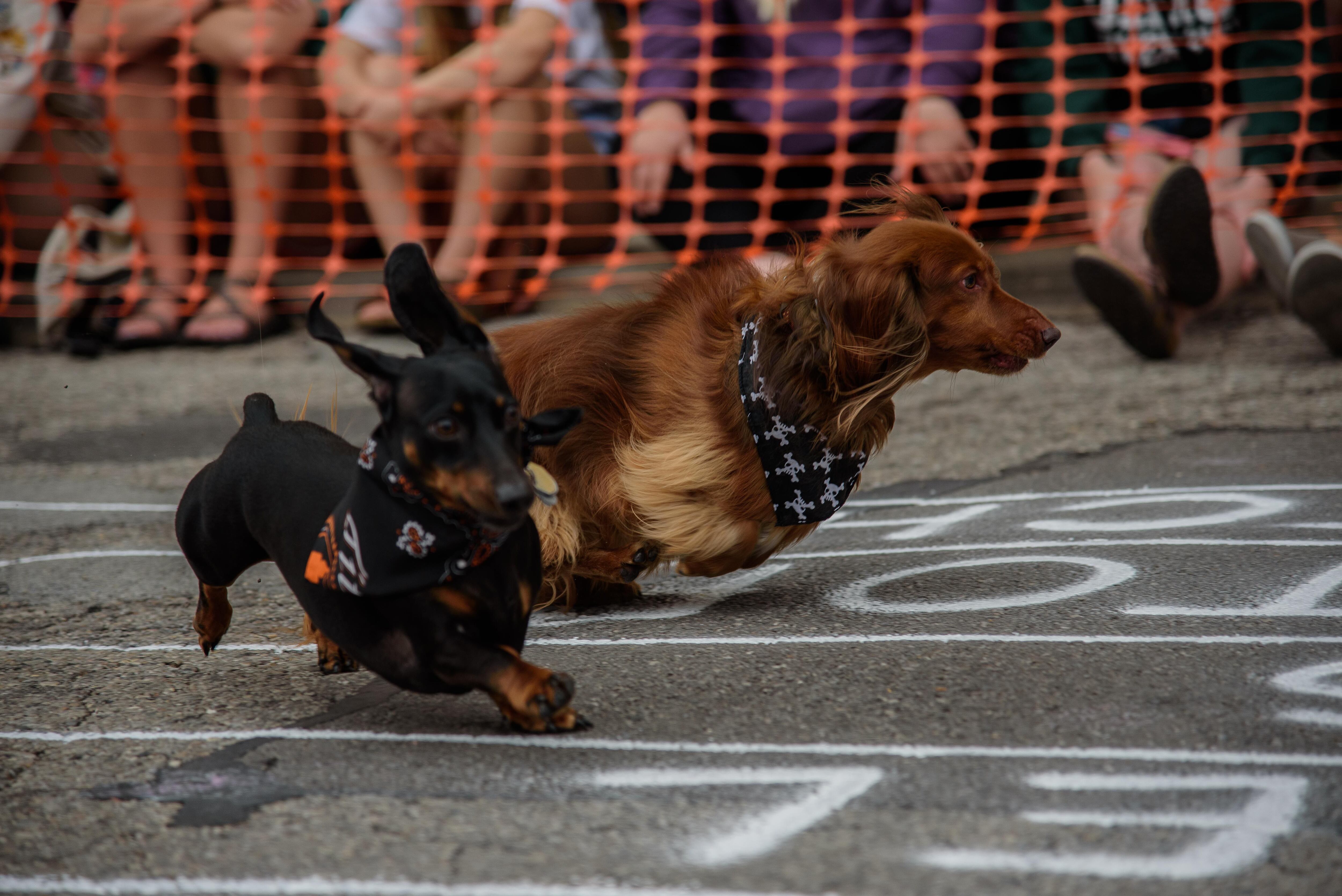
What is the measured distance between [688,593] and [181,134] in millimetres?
4771

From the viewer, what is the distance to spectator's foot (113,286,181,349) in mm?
6449

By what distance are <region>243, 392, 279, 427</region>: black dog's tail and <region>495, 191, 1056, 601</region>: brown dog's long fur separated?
2.18ft

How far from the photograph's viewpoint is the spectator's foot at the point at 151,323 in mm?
6449

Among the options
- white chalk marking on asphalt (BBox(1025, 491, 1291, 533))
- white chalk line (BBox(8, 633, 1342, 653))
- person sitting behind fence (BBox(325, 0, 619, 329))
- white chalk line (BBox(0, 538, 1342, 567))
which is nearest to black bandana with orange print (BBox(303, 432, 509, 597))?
white chalk line (BBox(8, 633, 1342, 653))

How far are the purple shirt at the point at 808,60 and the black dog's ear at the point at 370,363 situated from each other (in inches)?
181

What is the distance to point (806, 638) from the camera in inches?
109

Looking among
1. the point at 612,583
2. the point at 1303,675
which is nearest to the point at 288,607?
the point at 612,583

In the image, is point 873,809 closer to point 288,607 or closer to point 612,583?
point 612,583

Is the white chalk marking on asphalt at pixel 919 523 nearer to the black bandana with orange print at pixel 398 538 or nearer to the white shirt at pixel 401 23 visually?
the black bandana with orange print at pixel 398 538

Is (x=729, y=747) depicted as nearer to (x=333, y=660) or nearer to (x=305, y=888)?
(x=305, y=888)

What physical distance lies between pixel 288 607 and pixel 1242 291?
4.99 meters

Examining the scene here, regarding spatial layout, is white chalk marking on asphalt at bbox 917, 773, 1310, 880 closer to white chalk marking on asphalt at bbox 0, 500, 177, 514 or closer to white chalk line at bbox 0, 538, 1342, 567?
white chalk line at bbox 0, 538, 1342, 567

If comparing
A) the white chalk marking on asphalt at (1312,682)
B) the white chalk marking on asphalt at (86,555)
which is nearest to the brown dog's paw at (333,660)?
the white chalk marking on asphalt at (86,555)

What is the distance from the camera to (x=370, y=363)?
200 centimetres
